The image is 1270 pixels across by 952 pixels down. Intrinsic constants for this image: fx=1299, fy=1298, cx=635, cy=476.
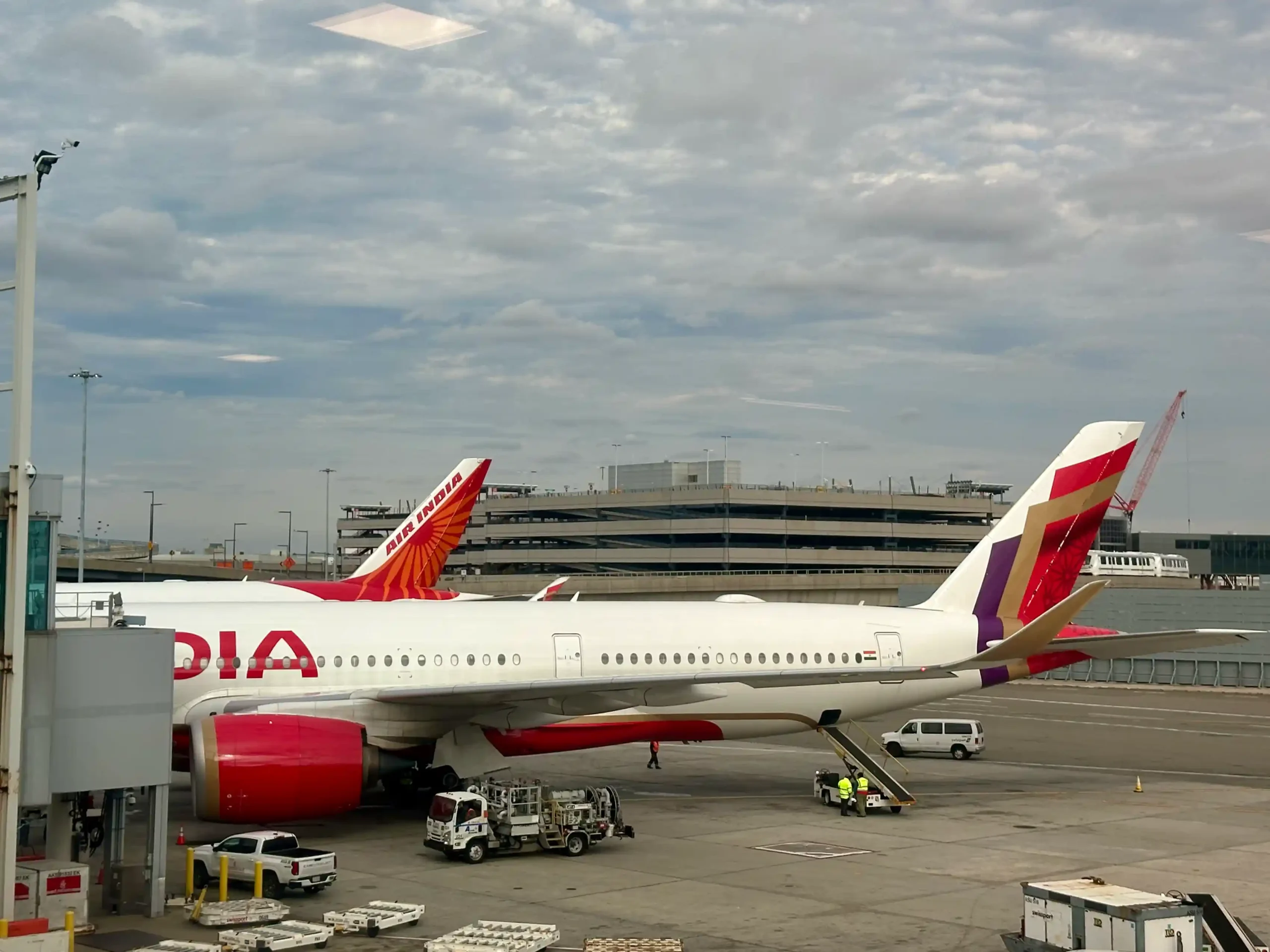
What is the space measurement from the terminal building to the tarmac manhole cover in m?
89.9

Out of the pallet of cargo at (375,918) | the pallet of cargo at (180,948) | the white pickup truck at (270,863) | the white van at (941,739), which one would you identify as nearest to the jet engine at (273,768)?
the white pickup truck at (270,863)

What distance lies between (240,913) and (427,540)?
37.1 m

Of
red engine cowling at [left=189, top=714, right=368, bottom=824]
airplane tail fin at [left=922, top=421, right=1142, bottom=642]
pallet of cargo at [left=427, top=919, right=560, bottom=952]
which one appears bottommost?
pallet of cargo at [left=427, top=919, right=560, bottom=952]

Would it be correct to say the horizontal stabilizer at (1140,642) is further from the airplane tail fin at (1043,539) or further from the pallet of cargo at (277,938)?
the pallet of cargo at (277,938)

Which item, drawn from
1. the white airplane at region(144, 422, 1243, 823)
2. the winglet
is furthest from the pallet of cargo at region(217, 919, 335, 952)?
the winglet

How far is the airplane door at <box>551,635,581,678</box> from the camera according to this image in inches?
1314

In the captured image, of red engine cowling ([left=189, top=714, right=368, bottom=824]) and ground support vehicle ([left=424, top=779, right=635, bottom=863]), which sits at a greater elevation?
red engine cowling ([left=189, top=714, right=368, bottom=824])

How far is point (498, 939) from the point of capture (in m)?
19.2

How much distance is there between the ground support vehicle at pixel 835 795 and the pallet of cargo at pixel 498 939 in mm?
14773

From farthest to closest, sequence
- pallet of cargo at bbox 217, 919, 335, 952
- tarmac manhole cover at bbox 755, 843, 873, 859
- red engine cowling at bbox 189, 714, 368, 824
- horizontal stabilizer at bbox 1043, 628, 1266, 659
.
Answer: horizontal stabilizer at bbox 1043, 628, 1266, 659 < tarmac manhole cover at bbox 755, 843, 873, 859 < red engine cowling at bbox 189, 714, 368, 824 < pallet of cargo at bbox 217, 919, 335, 952

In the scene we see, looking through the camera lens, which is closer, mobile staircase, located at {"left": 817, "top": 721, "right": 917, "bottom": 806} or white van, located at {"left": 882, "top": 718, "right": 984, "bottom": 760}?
mobile staircase, located at {"left": 817, "top": 721, "right": 917, "bottom": 806}

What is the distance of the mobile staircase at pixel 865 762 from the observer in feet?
110

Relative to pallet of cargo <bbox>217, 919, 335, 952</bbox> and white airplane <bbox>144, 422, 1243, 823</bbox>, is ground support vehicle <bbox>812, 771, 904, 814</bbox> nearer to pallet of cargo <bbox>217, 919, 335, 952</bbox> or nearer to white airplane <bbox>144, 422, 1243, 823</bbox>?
white airplane <bbox>144, 422, 1243, 823</bbox>

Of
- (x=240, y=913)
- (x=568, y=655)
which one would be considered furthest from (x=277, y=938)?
(x=568, y=655)
